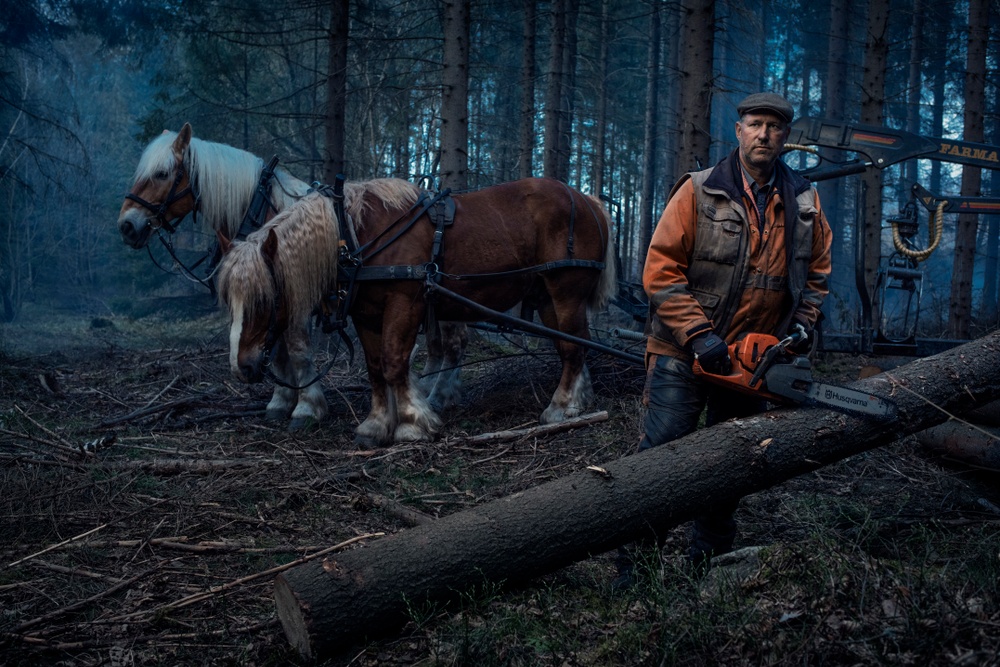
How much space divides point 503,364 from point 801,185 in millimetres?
5000

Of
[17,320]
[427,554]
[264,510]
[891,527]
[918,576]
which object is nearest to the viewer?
[918,576]

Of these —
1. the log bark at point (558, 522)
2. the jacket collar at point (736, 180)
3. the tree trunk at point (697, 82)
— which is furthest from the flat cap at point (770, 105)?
the tree trunk at point (697, 82)

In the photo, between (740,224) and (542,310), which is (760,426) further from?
(542,310)

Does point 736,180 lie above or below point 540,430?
above

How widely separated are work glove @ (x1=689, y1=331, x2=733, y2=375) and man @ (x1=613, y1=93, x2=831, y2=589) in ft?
0.08

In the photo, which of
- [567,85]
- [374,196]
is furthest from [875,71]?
[374,196]

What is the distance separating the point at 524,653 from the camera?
2.84m

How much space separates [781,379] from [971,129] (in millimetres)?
10510

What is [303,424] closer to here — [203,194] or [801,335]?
[203,194]

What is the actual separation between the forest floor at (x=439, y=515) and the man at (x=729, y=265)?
56cm

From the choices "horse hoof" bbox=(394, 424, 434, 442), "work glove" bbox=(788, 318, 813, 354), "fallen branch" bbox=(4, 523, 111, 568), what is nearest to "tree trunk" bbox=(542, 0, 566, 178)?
"horse hoof" bbox=(394, 424, 434, 442)

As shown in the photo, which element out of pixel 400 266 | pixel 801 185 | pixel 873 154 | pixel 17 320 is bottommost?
pixel 17 320

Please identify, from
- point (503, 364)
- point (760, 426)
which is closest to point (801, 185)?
point (760, 426)

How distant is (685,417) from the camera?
3.66 m
